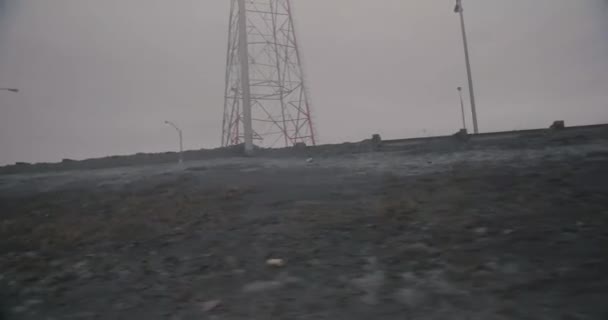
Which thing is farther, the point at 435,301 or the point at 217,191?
the point at 217,191

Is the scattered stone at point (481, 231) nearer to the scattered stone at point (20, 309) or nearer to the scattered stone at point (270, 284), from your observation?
the scattered stone at point (270, 284)

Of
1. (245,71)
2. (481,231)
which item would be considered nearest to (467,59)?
(245,71)

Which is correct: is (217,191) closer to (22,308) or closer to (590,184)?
(22,308)

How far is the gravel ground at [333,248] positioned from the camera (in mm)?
2756

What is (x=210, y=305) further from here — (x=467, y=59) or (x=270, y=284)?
(x=467, y=59)

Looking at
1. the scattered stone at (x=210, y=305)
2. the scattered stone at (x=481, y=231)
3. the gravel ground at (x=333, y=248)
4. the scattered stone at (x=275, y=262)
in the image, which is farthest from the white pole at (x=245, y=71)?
the scattered stone at (x=210, y=305)

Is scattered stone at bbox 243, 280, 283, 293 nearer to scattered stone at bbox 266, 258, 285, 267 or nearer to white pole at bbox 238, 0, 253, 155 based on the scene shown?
scattered stone at bbox 266, 258, 285, 267

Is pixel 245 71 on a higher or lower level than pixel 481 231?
higher

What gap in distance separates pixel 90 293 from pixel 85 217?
2627mm

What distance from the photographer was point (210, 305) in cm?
290

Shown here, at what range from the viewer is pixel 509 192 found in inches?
192

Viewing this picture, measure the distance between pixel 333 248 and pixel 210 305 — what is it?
4.32ft

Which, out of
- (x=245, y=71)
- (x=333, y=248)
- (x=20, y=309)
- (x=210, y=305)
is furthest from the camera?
(x=245, y=71)

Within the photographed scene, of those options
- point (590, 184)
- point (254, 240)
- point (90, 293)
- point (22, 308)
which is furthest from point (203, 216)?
point (590, 184)
